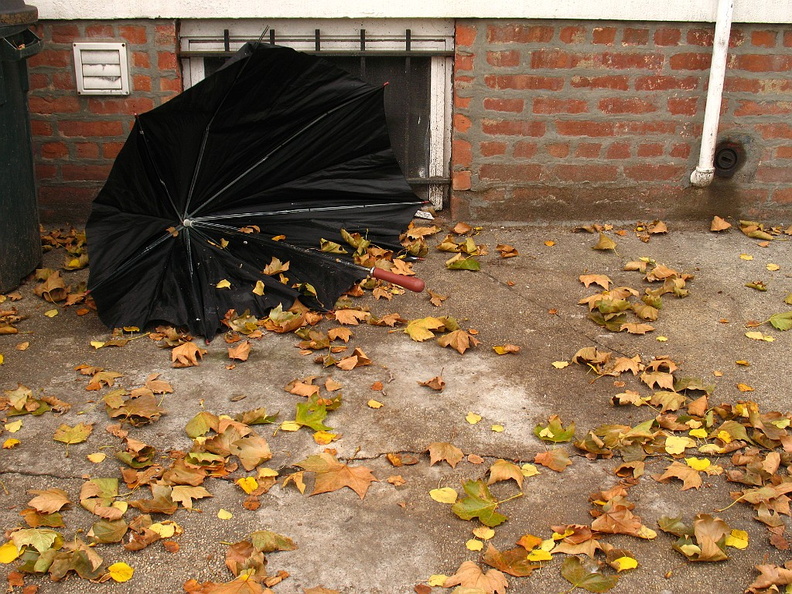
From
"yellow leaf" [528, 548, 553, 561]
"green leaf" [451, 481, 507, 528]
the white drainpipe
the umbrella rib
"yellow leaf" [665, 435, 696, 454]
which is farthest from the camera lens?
the white drainpipe

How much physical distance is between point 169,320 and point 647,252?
258cm

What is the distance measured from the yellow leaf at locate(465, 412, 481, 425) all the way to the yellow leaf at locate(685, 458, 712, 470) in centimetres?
73

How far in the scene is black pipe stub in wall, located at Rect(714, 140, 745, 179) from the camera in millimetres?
5117

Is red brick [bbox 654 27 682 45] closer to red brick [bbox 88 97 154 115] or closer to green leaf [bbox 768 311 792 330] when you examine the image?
green leaf [bbox 768 311 792 330]

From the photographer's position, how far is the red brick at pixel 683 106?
5.03 metres

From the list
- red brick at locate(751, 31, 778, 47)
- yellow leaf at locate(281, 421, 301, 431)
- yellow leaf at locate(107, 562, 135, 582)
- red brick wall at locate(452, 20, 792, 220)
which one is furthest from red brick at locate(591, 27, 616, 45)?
yellow leaf at locate(107, 562, 135, 582)

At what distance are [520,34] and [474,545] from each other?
322 cm

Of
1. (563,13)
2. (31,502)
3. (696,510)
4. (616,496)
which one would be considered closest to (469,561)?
(616,496)

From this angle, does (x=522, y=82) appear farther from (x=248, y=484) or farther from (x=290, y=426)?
(x=248, y=484)

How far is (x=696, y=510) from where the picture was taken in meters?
2.71

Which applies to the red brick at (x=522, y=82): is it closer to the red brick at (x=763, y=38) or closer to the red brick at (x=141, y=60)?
the red brick at (x=763, y=38)

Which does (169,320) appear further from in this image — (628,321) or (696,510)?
(696,510)

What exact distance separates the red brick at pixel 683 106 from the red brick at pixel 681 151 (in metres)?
0.19

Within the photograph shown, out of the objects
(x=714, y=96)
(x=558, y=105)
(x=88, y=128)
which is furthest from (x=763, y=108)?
(x=88, y=128)
